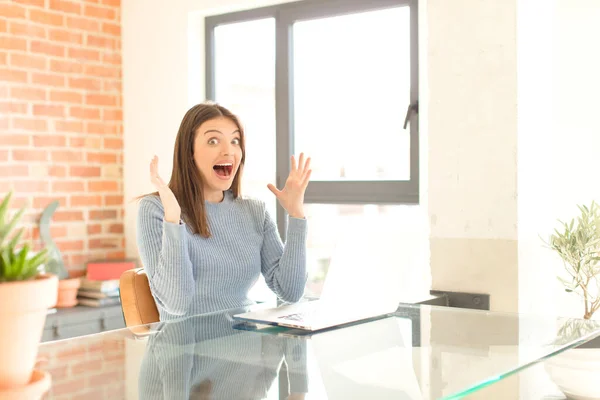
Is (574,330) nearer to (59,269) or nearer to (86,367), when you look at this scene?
(86,367)

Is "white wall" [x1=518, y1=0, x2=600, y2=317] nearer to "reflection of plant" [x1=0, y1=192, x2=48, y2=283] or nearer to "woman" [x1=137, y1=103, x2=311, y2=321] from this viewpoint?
"woman" [x1=137, y1=103, x2=311, y2=321]

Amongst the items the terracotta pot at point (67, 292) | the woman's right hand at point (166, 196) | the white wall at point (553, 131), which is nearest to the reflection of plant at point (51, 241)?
the terracotta pot at point (67, 292)

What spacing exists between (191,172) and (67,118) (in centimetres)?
158

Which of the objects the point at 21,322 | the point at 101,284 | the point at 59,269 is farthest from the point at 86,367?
the point at 59,269

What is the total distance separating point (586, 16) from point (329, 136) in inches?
51.6

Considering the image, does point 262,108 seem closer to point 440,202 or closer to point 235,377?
point 440,202

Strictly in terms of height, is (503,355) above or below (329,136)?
below

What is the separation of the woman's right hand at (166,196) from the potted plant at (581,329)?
1085 mm

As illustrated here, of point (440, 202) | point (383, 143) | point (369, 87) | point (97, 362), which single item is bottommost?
point (97, 362)

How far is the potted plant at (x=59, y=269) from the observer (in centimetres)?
344

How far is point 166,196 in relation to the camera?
2064mm

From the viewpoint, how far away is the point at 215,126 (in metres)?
2.40

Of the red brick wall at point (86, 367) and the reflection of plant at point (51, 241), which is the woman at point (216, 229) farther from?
the reflection of plant at point (51, 241)

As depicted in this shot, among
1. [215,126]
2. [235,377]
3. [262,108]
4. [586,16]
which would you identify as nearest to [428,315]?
[235,377]
